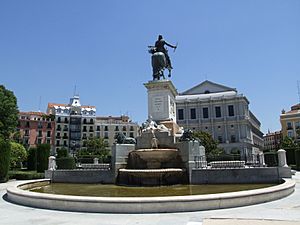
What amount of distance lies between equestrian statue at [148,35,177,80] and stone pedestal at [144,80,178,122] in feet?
4.46

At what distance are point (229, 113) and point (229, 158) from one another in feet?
186

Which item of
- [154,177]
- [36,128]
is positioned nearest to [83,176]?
[154,177]

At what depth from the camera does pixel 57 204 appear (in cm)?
951

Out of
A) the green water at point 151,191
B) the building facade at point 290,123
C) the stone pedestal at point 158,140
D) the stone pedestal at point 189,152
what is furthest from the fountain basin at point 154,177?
the building facade at point 290,123

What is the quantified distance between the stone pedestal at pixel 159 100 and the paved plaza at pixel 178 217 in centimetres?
1412

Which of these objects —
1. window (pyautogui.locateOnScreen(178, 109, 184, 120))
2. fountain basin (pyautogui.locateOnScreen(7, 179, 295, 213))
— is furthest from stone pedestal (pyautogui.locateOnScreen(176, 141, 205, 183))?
window (pyautogui.locateOnScreen(178, 109, 184, 120))

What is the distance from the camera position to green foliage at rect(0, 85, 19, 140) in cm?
4481

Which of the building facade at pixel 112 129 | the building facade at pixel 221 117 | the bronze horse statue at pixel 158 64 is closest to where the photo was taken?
the bronze horse statue at pixel 158 64

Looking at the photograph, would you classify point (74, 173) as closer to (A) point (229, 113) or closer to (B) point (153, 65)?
(B) point (153, 65)

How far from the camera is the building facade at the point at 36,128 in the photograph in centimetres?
9425

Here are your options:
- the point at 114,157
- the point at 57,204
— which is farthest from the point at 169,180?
the point at 57,204

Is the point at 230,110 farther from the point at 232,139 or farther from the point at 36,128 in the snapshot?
the point at 36,128

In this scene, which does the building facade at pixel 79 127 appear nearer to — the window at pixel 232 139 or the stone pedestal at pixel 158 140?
the window at pixel 232 139

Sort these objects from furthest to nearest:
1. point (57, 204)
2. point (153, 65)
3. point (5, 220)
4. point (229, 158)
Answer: point (229, 158) < point (153, 65) < point (57, 204) < point (5, 220)
